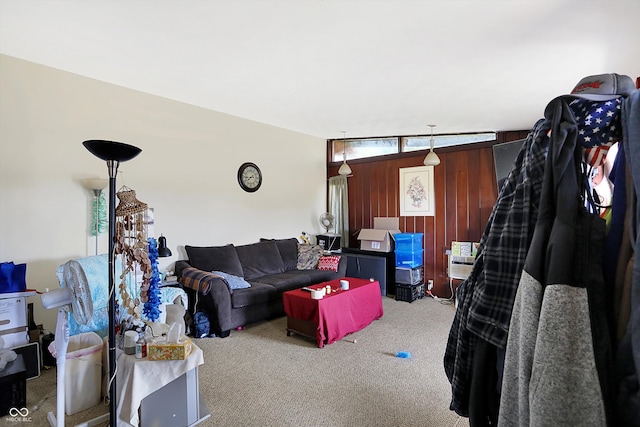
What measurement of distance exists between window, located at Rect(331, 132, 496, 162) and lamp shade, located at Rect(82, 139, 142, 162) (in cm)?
436

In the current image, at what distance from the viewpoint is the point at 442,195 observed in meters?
4.94

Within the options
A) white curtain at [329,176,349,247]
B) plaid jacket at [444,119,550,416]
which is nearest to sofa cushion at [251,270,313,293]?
white curtain at [329,176,349,247]

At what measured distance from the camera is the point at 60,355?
1771 mm

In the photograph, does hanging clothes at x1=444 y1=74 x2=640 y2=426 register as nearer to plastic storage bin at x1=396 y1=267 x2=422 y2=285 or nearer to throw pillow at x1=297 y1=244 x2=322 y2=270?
plastic storage bin at x1=396 y1=267 x2=422 y2=285

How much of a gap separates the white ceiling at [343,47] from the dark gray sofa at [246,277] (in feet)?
6.52

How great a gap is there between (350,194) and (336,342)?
3.21 meters

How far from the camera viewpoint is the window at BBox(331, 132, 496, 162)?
191 inches

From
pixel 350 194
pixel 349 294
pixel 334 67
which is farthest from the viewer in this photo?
pixel 350 194

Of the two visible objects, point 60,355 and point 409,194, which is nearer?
point 60,355

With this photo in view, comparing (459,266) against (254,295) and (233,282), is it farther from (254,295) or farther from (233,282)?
(233,282)

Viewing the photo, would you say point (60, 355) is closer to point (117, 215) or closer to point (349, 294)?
point (117, 215)

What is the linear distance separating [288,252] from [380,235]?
1.46 metres

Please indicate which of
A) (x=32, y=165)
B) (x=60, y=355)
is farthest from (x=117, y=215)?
(x=32, y=165)

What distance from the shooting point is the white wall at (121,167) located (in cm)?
297
